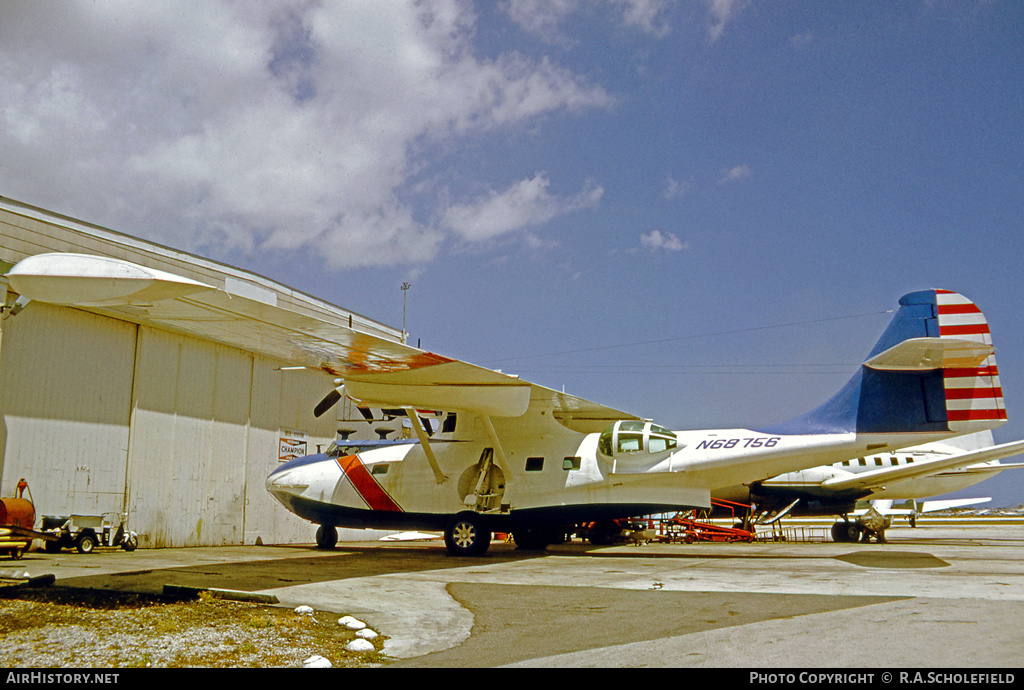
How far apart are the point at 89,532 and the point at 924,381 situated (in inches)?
774

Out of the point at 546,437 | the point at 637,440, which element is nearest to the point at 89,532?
the point at 546,437

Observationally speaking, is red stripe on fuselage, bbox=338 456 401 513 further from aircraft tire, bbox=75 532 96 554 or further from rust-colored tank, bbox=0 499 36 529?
rust-colored tank, bbox=0 499 36 529

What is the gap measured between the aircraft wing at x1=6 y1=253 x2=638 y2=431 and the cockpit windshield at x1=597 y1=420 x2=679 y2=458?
1.35 meters

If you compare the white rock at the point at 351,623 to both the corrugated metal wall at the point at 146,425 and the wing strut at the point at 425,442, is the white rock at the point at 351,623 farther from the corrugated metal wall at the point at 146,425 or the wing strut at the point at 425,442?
the corrugated metal wall at the point at 146,425

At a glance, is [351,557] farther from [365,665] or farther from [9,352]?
[365,665]

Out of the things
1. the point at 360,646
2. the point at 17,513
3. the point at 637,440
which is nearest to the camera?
the point at 360,646

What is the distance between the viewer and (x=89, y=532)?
58.2 feet

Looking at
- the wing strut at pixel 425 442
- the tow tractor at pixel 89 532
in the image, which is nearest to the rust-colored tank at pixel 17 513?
the tow tractor at pixel 89 532

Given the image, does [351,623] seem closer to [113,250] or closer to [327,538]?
[327,538]

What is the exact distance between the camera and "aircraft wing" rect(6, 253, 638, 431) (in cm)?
783

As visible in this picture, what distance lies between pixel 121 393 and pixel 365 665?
670 inches

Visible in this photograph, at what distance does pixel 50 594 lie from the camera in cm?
891

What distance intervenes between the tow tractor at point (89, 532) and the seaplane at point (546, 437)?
4.04m
